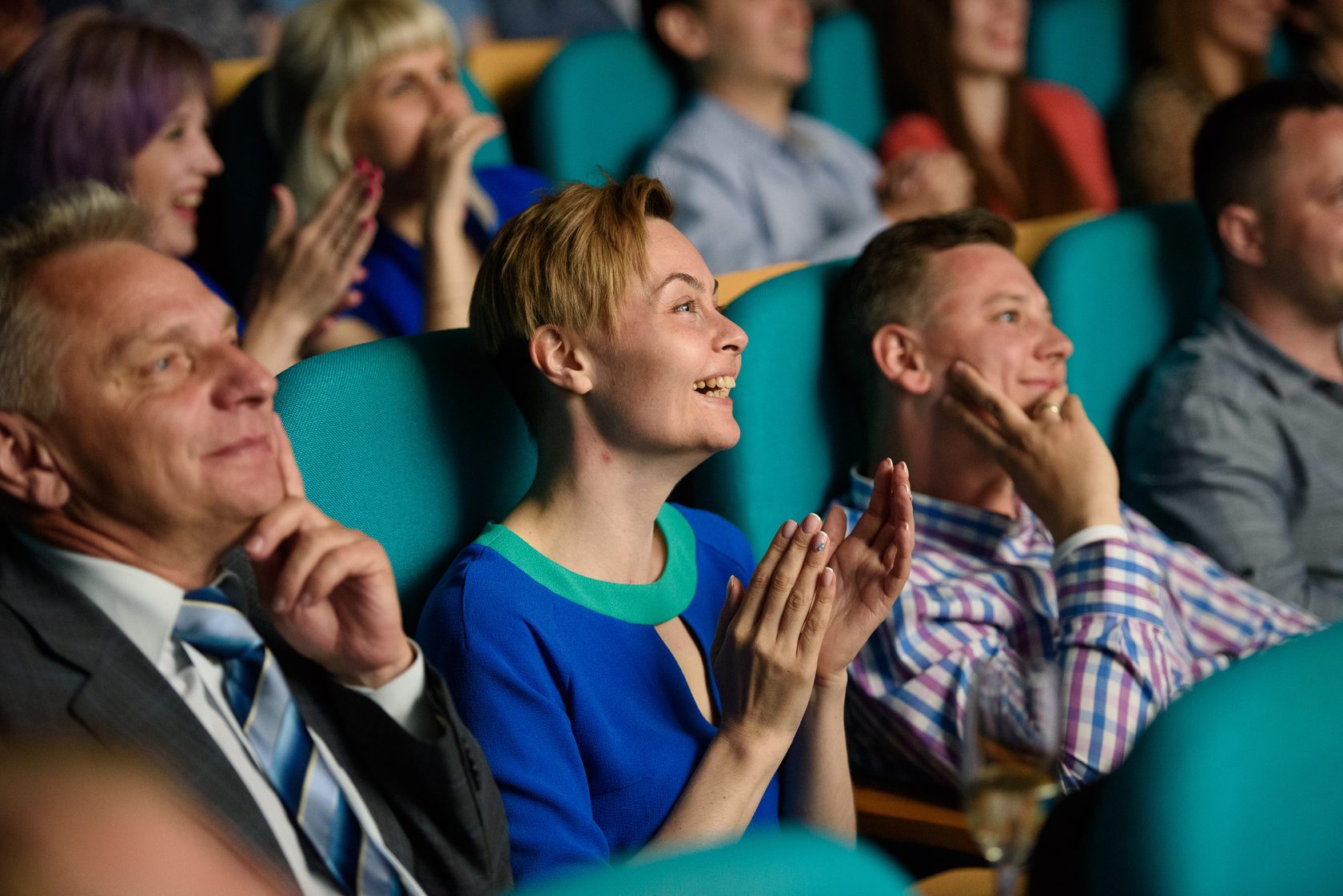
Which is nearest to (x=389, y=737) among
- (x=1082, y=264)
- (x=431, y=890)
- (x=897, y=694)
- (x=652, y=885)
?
(x=431, y=890)

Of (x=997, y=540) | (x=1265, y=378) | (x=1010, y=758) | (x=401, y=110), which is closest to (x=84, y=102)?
(x=401, y=110)

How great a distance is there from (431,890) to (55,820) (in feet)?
1.96

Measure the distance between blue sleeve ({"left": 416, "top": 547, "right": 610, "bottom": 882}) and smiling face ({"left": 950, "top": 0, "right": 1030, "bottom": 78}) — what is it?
9.07 ft

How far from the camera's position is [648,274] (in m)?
1.32

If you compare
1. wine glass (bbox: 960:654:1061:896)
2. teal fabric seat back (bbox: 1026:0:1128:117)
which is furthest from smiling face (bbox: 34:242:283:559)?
teal fabric seat back (bbox: 1026:0:1128:117)

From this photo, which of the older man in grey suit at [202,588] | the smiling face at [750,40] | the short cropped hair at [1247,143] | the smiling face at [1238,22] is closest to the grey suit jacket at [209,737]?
the older man in grey suit at [202,588]

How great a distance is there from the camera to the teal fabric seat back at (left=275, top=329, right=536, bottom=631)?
1.28 m

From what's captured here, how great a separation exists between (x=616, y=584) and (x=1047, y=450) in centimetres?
65

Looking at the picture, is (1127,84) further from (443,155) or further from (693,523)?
(693,523)

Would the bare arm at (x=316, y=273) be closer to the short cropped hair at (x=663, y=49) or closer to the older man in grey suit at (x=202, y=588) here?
the older man in grey suit at (x=202, y=588)

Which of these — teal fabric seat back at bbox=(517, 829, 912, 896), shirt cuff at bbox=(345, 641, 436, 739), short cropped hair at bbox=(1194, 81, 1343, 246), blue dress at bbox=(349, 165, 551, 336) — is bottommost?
blue dress at bbox=(349, 165, 551, 336)

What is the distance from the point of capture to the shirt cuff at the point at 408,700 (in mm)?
1026

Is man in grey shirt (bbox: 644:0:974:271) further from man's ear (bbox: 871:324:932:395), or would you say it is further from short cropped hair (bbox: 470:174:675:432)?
short cropped hair (bbox: 470:174:675:432)

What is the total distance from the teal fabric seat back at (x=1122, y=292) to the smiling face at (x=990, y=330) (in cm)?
30
